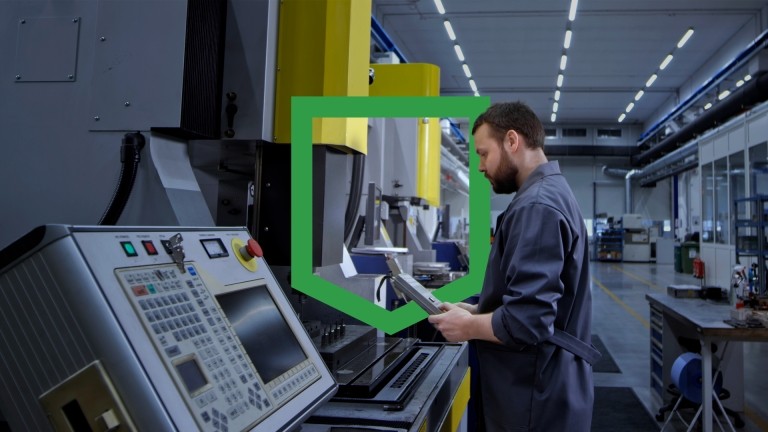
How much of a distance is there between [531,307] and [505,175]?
0.45m

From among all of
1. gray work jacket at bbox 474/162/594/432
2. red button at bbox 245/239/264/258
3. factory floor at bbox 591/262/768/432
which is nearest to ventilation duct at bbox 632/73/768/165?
factory floor at bbox 591/262/768/432

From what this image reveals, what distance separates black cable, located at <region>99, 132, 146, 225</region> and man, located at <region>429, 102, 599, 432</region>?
78 cm

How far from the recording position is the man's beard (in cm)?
159

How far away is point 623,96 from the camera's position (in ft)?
43.9

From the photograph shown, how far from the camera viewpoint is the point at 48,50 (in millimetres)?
1277

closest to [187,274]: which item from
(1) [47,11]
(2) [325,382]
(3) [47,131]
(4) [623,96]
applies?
(2) [325,382]

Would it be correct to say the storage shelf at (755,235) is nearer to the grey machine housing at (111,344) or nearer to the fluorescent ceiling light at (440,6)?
the fluorescent ceiling light at (440,6)

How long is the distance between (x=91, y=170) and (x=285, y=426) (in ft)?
2.43

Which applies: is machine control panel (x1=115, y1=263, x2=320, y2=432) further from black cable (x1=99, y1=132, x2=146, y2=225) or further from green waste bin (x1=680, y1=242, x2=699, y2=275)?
green waste bin (x1=680, y1=242, x2=699, y2=275)

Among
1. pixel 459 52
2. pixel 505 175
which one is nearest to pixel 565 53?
pixel 459 52

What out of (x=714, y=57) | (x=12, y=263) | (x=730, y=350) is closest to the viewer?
(x=12, y=263)

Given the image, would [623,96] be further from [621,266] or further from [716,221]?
[716,221]

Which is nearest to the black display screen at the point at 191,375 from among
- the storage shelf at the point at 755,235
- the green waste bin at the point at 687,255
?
the storage shelf at the point at 755,235

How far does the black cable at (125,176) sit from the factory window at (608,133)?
56.4ft
